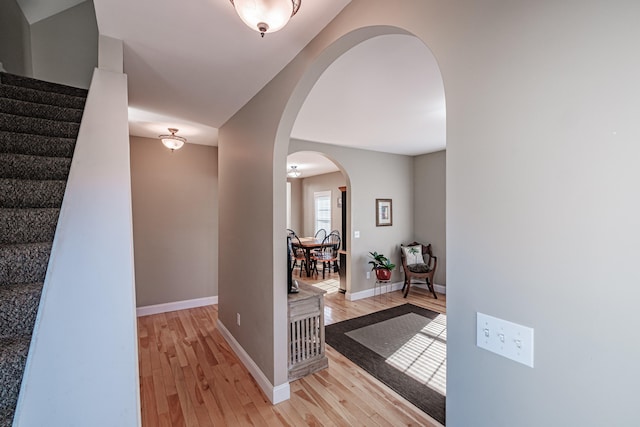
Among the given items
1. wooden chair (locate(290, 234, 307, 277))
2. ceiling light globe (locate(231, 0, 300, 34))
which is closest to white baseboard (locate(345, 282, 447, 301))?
wooden chair (locate(290, 234, 307, 277))

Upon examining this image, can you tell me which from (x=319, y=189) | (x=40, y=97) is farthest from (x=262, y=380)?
(x=319, y=189)

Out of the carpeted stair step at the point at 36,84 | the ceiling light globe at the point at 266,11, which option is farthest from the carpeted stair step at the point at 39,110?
the ceiling light globe at the point at 266,11

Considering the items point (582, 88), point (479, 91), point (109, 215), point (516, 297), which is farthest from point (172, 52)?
point (516, 297)

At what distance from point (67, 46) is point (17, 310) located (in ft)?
13.1

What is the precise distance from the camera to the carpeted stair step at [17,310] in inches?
45.4

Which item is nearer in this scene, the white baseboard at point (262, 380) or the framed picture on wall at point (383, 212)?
the white baseboard at point (262, 380)

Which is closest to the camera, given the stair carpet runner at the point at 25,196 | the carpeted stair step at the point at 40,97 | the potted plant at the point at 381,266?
the stair carpet runner at the point at 25,196

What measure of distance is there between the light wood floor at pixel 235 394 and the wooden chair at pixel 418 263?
2391 millimetres

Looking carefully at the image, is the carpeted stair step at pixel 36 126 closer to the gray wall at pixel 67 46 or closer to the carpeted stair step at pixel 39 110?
the carpeted stair step at pixel 39 110

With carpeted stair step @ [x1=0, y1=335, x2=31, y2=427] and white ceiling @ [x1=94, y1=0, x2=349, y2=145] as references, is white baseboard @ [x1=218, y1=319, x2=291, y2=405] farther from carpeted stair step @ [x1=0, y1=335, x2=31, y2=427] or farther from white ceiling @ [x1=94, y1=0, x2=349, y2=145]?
white ceiling @ [x1=94, y1=0, x2=349, y2=145]

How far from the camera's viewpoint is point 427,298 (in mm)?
4824

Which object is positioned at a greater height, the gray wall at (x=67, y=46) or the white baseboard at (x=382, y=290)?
the gray wall at (x=67, y=46)

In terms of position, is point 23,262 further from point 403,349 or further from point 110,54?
point 403,349

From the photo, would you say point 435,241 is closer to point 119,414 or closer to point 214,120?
point 214,120
